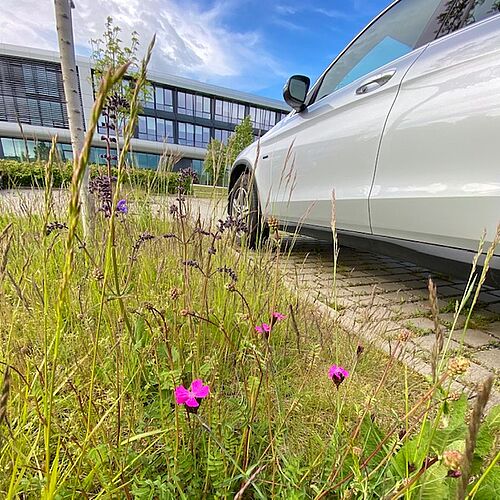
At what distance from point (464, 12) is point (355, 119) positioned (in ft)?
2.49

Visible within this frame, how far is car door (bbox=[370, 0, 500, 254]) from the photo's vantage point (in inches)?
57.9

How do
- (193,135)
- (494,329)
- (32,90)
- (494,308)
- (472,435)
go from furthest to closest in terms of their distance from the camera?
(193,135) < (32,90) < (494,308) < (494,329) < (472,435)

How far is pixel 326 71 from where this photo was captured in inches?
122

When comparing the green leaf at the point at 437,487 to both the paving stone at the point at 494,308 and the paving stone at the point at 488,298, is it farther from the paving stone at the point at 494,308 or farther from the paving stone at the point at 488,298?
the paving stone at the point at 488,298

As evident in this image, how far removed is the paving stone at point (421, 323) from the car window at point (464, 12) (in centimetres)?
164

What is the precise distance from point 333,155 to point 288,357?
5.42ft

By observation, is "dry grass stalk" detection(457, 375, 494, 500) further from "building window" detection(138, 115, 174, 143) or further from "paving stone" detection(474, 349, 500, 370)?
"building window" detection(138, 115, 174, 143)

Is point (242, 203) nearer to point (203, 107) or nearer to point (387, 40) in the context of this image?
point (387, 40)

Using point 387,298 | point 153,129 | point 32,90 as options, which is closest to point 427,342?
point 387,298

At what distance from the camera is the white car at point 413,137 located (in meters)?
1.51

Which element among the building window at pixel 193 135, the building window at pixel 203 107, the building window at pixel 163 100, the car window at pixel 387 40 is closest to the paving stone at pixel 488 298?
the car window at pixel 387 40

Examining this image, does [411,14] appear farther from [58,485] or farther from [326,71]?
[58,485]

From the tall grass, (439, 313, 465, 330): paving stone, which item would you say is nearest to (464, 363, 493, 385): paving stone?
the tall grass

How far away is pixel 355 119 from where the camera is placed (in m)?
2.27
